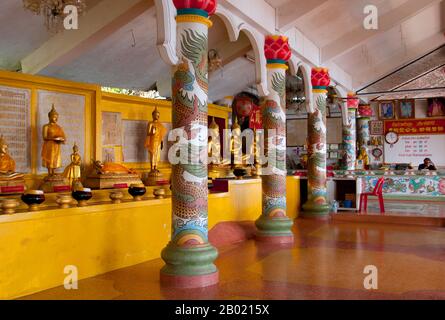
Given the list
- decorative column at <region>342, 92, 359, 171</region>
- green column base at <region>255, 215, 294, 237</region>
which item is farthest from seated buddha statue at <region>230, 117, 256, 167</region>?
decorative column at <region>342, 92, 359, 171</region>

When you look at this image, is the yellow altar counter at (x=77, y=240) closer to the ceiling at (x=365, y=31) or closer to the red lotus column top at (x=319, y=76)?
the ceiling at (x=365, y=31)

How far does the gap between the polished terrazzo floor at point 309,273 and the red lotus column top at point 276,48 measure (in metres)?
2.84

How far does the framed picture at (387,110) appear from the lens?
17.5 metres

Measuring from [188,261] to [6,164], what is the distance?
2.78 metres

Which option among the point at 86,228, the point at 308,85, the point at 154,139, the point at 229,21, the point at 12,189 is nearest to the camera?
the point at 86,228

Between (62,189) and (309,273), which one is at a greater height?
(62,189)

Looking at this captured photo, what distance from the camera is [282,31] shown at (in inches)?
312

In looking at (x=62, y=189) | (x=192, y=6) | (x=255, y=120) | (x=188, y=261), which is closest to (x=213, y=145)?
(x=62, y=189)

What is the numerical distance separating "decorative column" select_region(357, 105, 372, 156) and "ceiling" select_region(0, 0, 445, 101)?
141 cm

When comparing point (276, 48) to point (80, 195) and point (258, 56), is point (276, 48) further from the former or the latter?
point (80, 195)

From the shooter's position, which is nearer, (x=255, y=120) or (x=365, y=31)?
(x=365, y=31)

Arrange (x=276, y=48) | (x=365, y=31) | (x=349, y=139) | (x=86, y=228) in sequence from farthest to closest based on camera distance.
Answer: (x=349, y=139)
(x=365, y=31)
(x=276, y=48)
(x=86, y=228)

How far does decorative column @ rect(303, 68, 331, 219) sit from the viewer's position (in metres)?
10.1
